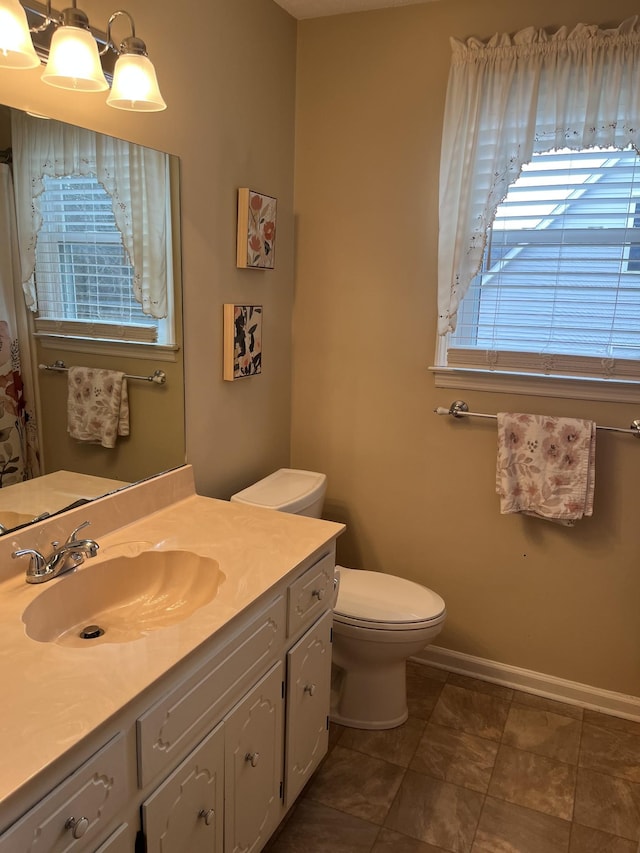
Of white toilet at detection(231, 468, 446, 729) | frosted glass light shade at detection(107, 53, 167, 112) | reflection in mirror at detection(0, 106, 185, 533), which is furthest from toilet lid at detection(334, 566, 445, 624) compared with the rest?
frosted glass light shade at detection(107, 53, 167, 112)

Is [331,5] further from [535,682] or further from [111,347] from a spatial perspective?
[535,682]

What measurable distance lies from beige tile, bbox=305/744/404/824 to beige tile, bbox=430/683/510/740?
34 cm

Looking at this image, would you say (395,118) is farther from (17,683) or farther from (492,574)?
(17,683)

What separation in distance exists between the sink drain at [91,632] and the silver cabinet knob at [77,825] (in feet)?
1.59

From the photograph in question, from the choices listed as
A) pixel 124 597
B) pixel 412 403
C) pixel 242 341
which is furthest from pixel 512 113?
pixel 124 597

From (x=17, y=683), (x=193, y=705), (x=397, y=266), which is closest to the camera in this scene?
(x=17, y=683)

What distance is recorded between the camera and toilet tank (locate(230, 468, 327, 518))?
2225mm

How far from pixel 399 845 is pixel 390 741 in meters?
0.43

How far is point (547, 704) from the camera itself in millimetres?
2465

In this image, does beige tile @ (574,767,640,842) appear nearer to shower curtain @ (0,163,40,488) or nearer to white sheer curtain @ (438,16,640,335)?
white sheer curtain @ (438,16,640,335)

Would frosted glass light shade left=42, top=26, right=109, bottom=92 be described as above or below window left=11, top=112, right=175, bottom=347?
above

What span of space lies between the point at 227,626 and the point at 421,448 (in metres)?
1.41

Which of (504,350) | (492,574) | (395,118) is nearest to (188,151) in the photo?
(395,118)

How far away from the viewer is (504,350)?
2.35 m
